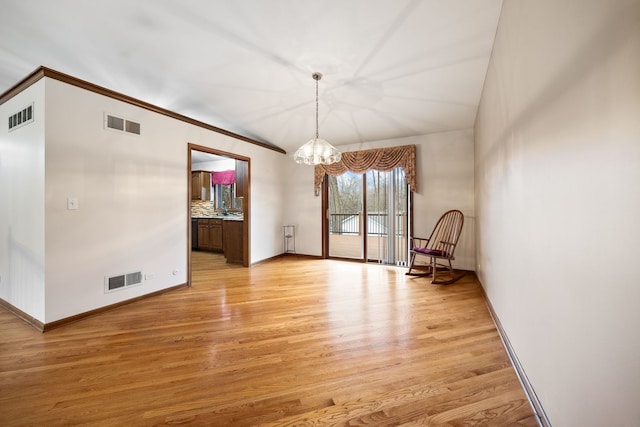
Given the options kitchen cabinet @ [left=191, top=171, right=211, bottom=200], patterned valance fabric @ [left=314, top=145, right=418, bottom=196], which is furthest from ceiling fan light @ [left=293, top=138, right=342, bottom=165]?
kitchen cabinet @ [left=191, top=171, right=211, bottom=200]

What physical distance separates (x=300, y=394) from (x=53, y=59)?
4.10 meters

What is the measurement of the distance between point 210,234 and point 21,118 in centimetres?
440

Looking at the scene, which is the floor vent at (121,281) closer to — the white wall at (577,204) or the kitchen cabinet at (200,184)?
the white wall at (577,204)

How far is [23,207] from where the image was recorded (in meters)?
2.72

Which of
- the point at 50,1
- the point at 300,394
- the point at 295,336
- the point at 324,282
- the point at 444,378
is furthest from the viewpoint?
the point at 324,282

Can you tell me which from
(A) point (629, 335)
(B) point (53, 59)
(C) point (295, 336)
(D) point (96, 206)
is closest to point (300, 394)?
(C) point (295, 336)

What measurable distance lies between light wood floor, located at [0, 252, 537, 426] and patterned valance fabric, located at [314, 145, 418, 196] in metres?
2.44

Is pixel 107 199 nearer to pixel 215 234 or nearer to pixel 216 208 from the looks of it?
pixel 215 234

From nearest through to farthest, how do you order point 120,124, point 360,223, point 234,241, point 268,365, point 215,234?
point 268,365, point 120,124, point 234,241, point 360,223, point 215,234

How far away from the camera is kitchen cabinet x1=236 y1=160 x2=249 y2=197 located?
5.06 metres

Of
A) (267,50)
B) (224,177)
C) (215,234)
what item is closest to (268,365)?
(267,50)

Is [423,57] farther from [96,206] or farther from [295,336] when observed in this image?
[96,206]

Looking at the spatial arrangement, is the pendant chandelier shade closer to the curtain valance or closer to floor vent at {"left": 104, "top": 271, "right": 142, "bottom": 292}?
floor vent at {"left": 104, "top": 271, "right": 142, "bottom": 292}

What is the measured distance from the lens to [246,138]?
4.95 m
